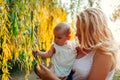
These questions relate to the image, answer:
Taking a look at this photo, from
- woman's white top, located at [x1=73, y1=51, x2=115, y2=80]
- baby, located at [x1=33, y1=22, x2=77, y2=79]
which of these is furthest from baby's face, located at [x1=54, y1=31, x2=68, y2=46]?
woman's white top, located at [x1=73, y1=51, x2=115, y2=80]

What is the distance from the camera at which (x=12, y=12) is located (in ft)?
8.26

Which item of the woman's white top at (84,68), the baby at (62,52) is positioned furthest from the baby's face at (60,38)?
the woman's white top at (84,68)

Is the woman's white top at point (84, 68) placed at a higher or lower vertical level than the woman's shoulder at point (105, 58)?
lower

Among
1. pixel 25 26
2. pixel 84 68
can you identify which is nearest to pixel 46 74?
pixel 84 68

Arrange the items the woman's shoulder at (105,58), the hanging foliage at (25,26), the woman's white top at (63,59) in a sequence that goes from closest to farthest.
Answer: the woman's shoulder at (105,58)
the woman's white top at (63,59)
the hanging foliage at (25,26)

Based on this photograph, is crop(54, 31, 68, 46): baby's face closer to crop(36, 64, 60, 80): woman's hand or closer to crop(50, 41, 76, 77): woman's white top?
crop(50, 41, 76, 77): woman's white top

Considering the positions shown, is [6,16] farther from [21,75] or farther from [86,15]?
[21,75]

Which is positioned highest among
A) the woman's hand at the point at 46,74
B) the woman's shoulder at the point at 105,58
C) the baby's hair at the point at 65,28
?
the baby's hair at the point at 65,28

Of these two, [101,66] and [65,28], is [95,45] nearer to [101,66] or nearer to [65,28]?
[101,66]

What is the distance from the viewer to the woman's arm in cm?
196

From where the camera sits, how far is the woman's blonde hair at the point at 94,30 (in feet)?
6.46

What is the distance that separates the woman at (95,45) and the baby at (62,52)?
9.1 inches

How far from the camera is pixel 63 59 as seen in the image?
2.33 meters

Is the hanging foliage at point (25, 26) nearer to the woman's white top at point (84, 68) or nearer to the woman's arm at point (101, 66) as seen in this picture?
the woman's white top at point (84, 68)
